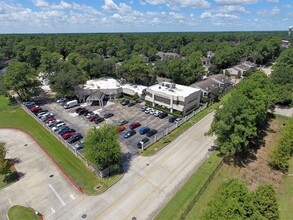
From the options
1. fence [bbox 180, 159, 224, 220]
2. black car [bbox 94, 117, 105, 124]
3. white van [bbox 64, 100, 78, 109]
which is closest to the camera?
fence [bbox 180, 159, 224, 220]

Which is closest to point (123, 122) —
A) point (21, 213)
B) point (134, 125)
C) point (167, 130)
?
point (134, 125)

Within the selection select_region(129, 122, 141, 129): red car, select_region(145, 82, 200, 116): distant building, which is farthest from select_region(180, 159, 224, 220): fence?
select_region(145, 82, 200, 116): distant building

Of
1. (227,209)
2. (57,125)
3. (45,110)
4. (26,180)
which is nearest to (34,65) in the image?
(45,110)

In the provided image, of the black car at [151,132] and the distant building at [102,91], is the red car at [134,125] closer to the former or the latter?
the black car at [151,132]

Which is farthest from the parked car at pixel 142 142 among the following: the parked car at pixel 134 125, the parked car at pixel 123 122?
the parked car at pixel 123 122

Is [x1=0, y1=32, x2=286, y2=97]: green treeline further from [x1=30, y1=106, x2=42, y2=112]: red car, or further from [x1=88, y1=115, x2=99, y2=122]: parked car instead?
[x1=88, y1=115, x2=99, y2=122]: parked car

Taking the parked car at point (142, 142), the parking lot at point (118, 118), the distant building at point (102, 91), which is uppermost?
the distant building at point (102, 91)
